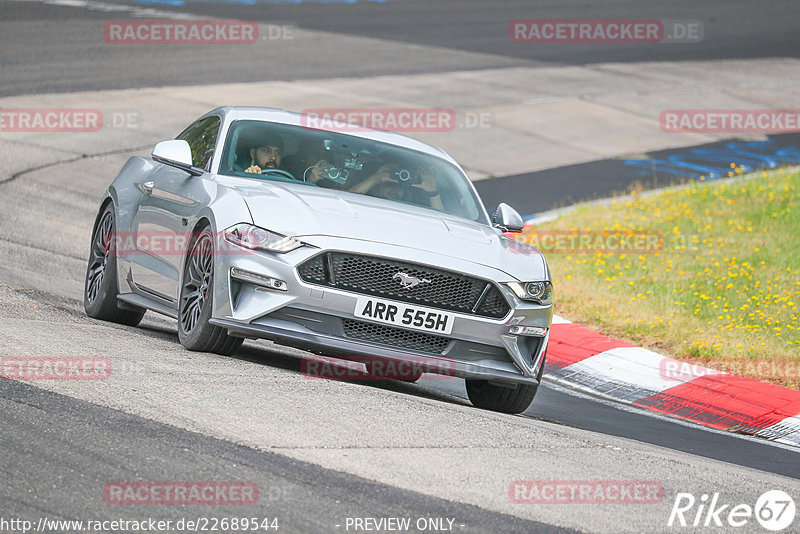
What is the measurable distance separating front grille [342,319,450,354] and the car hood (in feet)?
1.54

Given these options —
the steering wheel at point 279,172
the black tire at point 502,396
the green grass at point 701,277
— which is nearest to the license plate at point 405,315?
the black tire at point 502,396

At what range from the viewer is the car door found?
313 inches

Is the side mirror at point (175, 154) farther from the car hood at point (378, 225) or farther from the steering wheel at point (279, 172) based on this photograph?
the car hood at point (378, 225)

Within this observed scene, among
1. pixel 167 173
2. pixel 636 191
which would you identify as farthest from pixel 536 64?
pixel 167 173

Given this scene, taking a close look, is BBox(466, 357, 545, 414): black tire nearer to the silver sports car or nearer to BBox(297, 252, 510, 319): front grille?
the silver sports car

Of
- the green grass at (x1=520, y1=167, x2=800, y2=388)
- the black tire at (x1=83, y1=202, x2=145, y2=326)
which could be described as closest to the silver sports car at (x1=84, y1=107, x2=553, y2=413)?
the black tire at (x1=83, y1=202, x2=145, y2=326)

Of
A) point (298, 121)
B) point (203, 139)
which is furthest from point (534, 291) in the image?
point (203, 139)

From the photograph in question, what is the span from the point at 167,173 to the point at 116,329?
1095 mm

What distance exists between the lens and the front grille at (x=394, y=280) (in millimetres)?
7094

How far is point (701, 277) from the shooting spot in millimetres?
12602

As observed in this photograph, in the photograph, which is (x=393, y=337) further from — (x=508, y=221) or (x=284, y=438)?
(x=508, y=221)

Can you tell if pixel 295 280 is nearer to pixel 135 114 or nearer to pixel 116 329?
pixel 116 329

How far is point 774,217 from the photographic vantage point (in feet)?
50.4

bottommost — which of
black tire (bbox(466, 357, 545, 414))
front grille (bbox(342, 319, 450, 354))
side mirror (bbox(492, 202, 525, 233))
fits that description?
black tire (bbox(466, 357, 545, 414))
